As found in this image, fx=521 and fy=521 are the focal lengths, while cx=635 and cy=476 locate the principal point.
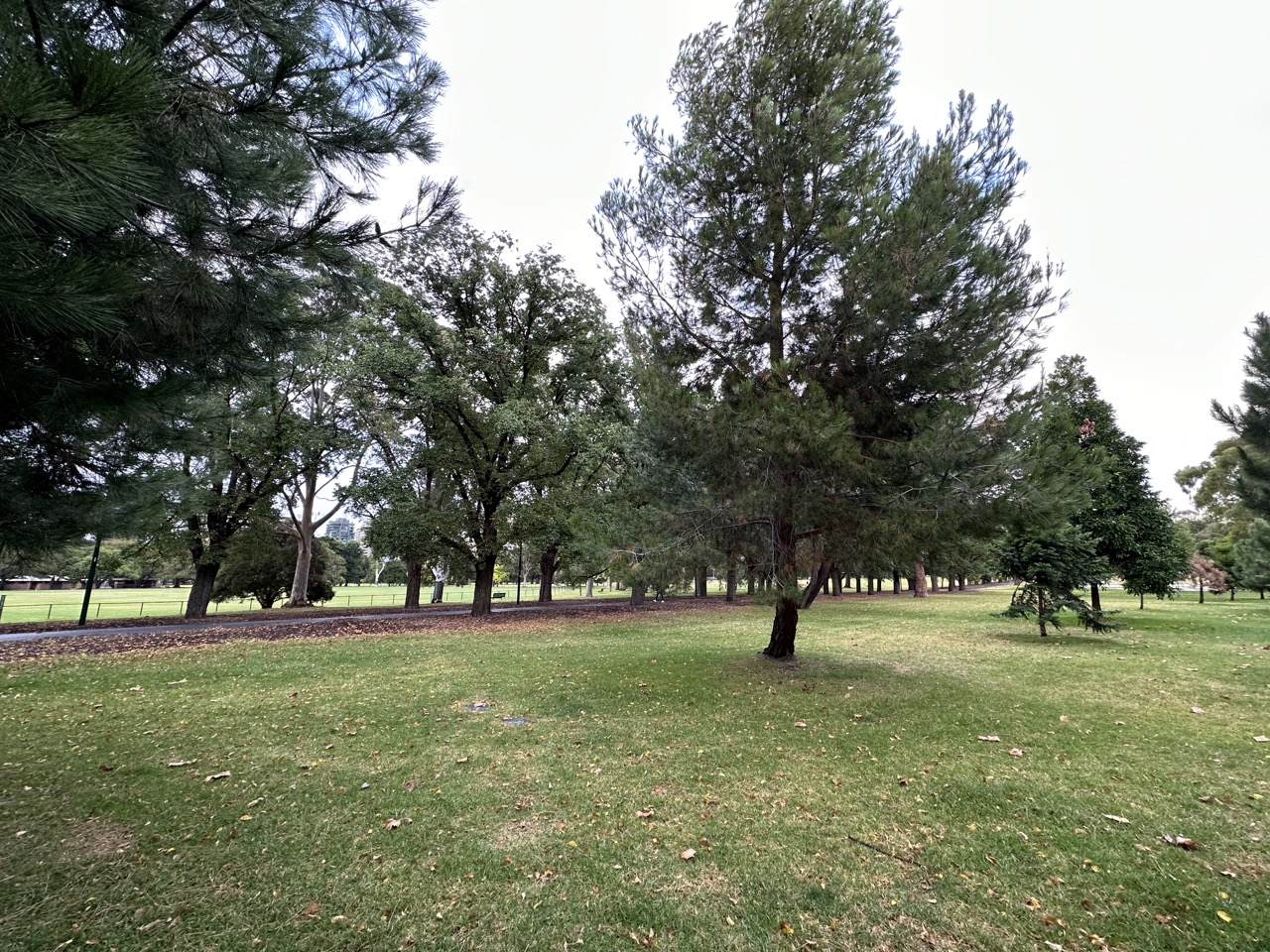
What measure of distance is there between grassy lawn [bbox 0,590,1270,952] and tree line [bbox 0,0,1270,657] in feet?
6.77

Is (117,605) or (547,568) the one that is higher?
(547,568)

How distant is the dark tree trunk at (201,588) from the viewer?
18.4 meters

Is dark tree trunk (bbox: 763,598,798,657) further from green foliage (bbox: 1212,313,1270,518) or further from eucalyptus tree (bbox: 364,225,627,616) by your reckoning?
green foliage (bbox: 1212,313,1270,518)

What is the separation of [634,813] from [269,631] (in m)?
14.9

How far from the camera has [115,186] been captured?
1.96 m

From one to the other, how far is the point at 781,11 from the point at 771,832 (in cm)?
1063

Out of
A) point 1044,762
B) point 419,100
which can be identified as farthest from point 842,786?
point 419,100

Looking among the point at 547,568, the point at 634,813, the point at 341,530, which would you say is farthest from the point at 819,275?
the point at 341,530

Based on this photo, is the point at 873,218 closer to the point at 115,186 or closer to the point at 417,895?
the point at 115,186

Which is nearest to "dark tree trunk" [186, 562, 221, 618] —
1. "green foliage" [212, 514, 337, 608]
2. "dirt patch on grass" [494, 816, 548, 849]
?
"green foliage" [212, 514, 337, 608]

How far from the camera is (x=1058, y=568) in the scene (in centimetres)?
1371

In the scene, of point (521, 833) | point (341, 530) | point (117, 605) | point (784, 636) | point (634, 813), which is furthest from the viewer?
point (341, 530)

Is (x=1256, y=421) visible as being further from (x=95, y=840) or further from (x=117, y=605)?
(x=117, y=605)

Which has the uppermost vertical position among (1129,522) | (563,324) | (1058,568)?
(563,324)
